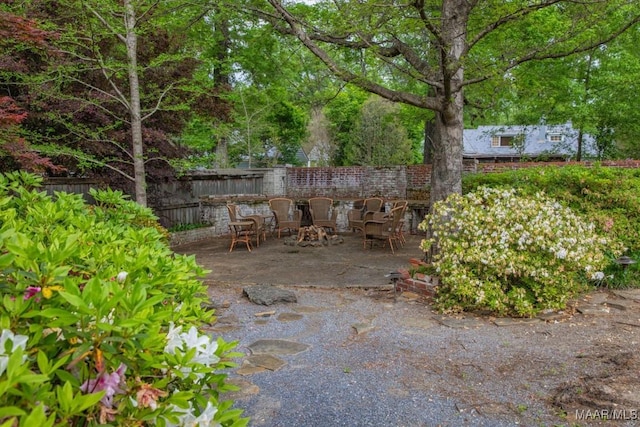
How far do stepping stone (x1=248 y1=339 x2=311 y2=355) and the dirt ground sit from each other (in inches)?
37.9

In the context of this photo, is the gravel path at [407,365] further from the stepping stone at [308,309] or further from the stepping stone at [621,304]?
the stepping stone at [621,304]

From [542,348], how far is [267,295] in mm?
2824

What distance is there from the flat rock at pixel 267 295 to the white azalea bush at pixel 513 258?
1.66 metres

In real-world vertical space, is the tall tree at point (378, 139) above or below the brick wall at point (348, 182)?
above

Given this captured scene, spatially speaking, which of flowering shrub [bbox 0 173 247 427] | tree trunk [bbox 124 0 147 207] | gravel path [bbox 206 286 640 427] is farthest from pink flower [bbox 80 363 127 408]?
tree trunk [bbox 124 0 147 207]

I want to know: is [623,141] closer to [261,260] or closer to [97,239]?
[261,260]

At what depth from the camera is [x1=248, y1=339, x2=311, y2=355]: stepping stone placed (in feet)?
11.7

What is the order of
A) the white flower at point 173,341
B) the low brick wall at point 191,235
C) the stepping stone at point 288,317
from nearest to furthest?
the white flower at point 173,341
the stepping stone at point 288,317
the low brick wall at point 191,235

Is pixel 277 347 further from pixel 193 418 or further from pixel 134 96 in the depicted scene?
pixel 134 96

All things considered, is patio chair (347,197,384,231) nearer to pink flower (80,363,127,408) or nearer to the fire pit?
the fire pit

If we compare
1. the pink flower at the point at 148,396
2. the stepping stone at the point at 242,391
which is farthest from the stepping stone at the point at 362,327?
the pink flower at the point at 148,396

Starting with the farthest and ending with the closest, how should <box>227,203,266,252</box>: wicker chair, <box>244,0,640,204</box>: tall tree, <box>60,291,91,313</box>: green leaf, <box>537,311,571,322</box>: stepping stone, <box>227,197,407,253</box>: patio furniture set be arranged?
1. <box>227,203,266,252</box>: wicker chair
2. <box>227,197,407,253</box>: patio furniture set
3. <box>244,0,640,204</box>: tall tree
4. <box>537,311,571,322</box>: stepping stone
5. <box>60,291,91,313</box>: green leaf

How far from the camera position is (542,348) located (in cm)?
355

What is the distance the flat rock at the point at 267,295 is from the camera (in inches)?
195
